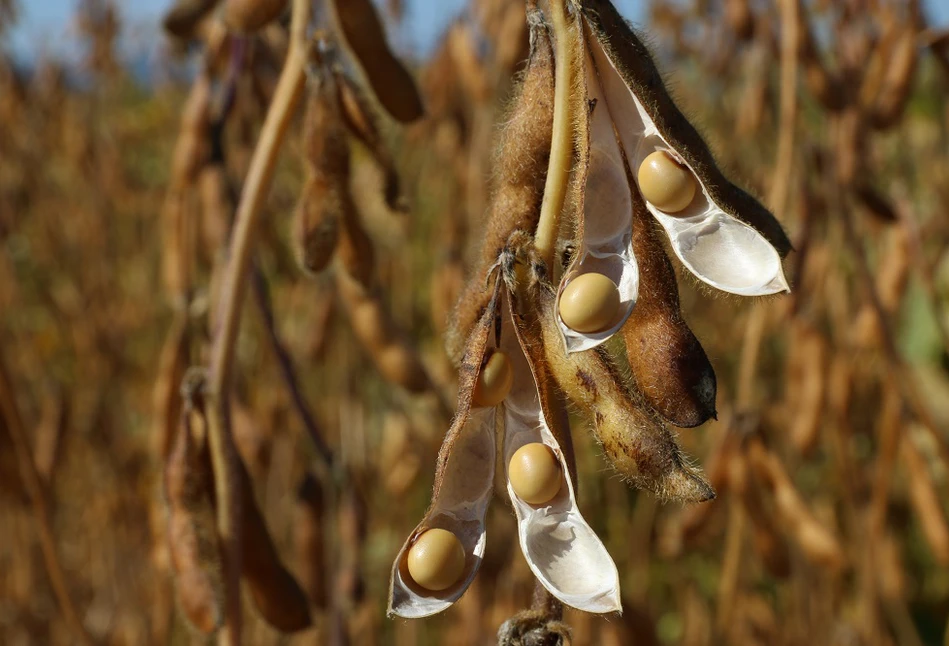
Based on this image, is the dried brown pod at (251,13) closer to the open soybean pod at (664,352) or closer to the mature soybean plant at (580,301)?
the mature soybean plant at (580,301)

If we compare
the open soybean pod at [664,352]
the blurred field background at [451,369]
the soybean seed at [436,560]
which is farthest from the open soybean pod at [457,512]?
the blurred field background at [451,369]

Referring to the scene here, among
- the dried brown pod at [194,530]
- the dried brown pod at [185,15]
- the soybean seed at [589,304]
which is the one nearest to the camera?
the soybean seed at [589,304]

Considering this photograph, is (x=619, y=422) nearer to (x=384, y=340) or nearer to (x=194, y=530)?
(x=194, y=530)

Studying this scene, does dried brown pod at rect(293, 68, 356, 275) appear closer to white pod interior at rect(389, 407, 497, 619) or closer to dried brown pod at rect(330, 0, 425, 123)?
dried brown pod at rect(330, 0, 425, 123)

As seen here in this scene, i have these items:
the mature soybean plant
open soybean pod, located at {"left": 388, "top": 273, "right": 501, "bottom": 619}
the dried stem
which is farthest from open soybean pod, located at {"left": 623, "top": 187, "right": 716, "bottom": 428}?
the dried stem

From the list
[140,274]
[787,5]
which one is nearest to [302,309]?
[140,274]

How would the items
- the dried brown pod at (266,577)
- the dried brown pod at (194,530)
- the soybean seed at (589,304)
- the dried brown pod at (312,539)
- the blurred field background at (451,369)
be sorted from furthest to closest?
the blurred field background at (451,369)
the dried brown pod at (312,539)
the dried brown pod at (266,577)
the dried brown pod at (194,530)
the soybean seed at (589,304)

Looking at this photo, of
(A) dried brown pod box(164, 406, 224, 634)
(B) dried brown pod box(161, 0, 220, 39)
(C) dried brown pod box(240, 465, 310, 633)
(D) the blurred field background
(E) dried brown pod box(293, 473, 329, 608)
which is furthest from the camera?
(D) the blurred field background
